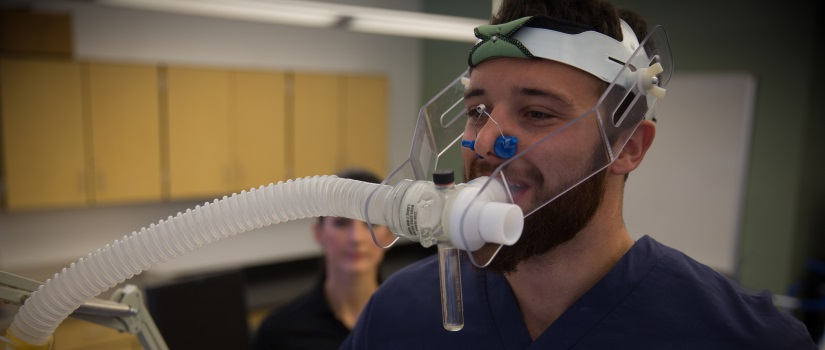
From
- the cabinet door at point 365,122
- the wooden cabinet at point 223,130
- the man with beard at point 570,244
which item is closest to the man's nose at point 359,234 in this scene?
the man with beard at point 570,244

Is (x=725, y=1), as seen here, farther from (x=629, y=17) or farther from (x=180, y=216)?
(x=180, y=216)

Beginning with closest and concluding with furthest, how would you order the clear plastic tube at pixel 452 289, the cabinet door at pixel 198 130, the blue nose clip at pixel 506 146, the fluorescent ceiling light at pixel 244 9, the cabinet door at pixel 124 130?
1. the clear plastic tube at pixel 452 289
2. the blue nose clip at pixel 506 146
3. the fluorescent ceiling light at pixel 244 9
4. the cabinet door at pixel 124 130
5. the cabinet door at pixel 198 130

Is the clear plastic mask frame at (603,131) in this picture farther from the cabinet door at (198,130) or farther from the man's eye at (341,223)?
the cabinet door at (198,130)

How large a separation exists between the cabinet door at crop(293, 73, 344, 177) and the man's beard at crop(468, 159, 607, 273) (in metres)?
3.24

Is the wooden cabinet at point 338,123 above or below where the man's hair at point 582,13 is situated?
below

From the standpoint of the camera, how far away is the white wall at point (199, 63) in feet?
11.8

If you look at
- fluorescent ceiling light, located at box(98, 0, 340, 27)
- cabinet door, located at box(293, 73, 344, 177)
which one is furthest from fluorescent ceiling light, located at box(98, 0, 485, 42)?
cabinet door, located at box(293, 73, 344, 177)

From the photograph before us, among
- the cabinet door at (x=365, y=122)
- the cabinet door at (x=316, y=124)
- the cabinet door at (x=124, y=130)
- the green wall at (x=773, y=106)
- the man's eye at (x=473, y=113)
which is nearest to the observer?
the man's eye at (x=473, y=113)

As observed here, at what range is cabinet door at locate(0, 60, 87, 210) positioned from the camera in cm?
312

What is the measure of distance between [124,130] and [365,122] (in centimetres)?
167

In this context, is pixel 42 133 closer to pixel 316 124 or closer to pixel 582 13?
pixel 316 124

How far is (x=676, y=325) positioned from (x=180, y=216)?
2.64 ft

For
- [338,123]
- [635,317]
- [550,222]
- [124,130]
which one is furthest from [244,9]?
[338,123]

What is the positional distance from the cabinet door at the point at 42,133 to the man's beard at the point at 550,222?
310 centimetres
